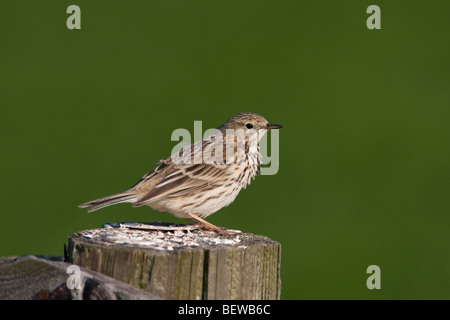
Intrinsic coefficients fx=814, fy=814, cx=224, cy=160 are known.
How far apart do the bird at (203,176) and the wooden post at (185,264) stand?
1529 mm

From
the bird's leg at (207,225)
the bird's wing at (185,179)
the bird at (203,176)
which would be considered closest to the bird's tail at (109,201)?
the bird at (203,176)

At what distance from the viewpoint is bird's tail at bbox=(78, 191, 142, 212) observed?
8.45 meters

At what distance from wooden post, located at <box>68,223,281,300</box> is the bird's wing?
1836mm

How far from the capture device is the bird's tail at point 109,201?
332 inches

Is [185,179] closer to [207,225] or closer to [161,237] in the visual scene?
[207,225]

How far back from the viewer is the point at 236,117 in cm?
1038

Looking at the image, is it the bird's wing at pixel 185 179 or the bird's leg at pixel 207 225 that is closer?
the bird's leg at pixel 207 225

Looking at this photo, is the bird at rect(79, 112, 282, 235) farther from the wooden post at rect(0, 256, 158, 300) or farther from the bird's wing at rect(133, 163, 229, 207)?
the wooden post at rect(0, 256, 158, 300)

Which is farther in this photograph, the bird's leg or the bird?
the bird

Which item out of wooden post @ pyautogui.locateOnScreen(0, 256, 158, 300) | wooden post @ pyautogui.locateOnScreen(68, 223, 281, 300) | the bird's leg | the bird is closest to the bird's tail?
the bird

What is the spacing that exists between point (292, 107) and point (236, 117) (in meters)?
7.60

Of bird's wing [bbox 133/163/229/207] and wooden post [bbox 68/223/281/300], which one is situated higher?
bird's wing [bbox 133/163/229/207]

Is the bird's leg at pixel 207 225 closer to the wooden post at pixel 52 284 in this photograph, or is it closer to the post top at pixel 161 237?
the post top at pixel 161 237
